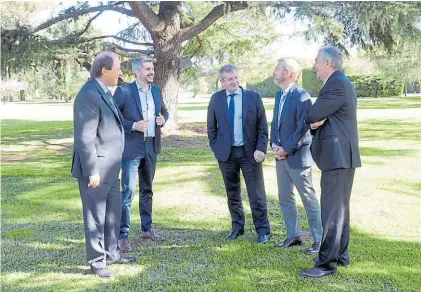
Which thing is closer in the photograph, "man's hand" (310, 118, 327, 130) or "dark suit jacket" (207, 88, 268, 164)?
"man's hand" (310, 118, 327, 130)

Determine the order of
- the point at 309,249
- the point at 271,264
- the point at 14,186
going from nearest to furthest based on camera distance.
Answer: the point at 271,264 → the point at 309,249 → the point at 14,186

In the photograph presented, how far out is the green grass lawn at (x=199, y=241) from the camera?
3.81 meters

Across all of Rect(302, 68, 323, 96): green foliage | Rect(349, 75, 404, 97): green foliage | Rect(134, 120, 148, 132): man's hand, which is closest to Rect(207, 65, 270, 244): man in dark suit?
Rect(134, 120, 148, 132): man's hand

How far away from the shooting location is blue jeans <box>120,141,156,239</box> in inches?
184

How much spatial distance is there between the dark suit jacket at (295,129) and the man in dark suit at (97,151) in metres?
1.48

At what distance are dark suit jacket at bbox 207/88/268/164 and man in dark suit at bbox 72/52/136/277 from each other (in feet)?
3.75

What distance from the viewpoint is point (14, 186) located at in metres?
8.03

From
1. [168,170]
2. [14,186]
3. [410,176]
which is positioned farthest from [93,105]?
[410,176]

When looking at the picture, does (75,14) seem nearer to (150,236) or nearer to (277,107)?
(150,236)

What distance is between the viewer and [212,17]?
1258cm

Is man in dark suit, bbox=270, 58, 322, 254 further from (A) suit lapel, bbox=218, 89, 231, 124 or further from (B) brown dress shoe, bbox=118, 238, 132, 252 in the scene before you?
(B) brown dress shoe, bbox=118, 238, 132, 252

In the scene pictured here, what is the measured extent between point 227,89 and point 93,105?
1.47 m

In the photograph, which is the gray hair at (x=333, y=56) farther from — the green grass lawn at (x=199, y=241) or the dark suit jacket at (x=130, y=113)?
the dark suit jacket at (x=130, y=113)

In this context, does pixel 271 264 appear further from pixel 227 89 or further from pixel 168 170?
pixel 168 170
